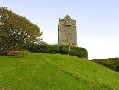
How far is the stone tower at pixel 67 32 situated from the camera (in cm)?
6525

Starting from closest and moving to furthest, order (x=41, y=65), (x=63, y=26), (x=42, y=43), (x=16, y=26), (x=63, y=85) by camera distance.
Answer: (x=63, y=85), (x=41, y=65), (x=16, y=26), (x=42, y=43), (x=63, y=26)

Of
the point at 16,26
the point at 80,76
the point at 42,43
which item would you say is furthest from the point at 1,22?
the point at 80,76

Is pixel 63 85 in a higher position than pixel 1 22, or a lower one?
lower

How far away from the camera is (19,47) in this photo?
50531 millimetres

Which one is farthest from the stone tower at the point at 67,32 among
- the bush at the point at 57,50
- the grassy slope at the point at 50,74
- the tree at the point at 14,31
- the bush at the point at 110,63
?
the grassy slope at the point at 50,74

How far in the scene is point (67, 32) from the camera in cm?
6562

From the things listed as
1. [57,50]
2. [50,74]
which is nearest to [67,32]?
[57,50]

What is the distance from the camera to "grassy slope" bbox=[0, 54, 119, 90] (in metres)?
32.8

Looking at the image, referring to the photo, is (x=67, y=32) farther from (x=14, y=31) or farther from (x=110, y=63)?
(x=14, y=31)

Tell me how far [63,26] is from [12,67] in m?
28.1

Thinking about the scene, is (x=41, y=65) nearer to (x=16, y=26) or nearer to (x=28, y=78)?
(x=28, y=78)

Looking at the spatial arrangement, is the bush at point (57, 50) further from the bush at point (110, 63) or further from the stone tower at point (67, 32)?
the stone tower at point (67, 32)

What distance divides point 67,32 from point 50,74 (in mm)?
29854

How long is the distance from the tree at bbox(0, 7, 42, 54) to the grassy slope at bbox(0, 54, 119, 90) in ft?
14.8
